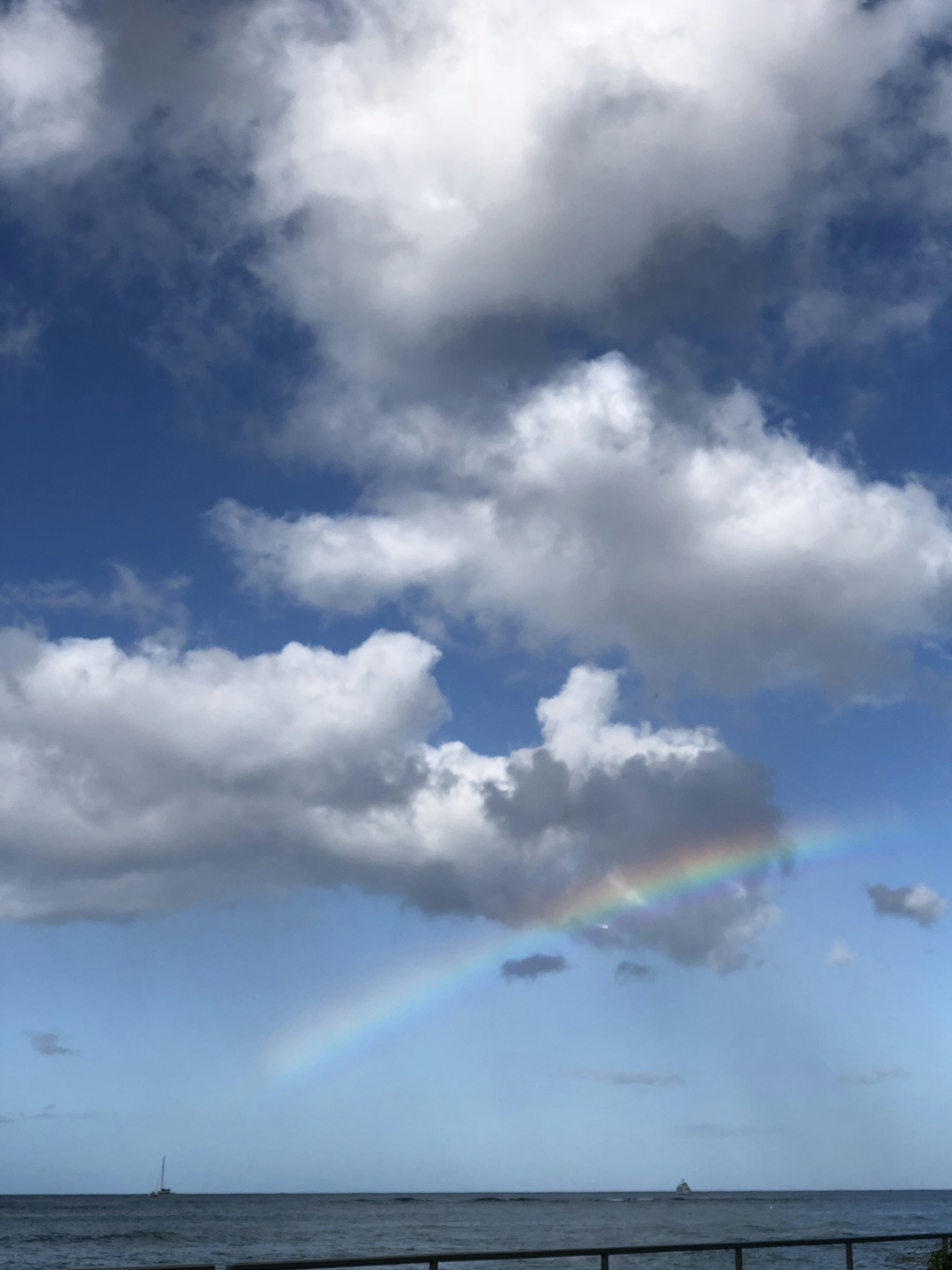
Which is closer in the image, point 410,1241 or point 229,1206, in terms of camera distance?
point 410,1241

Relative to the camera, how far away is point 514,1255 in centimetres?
1039

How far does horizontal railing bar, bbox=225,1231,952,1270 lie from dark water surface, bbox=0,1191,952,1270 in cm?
154

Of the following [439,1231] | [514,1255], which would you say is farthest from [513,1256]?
[439,1231]

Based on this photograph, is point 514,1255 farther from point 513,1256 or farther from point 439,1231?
point 439,1231

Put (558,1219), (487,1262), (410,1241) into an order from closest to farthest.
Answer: (487,1262) → (410,1241) → (558,1219)

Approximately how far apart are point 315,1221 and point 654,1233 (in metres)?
49.5

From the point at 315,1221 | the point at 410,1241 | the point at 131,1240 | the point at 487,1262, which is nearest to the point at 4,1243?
the point at 131,1240

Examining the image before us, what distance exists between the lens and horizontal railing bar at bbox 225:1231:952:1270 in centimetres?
743

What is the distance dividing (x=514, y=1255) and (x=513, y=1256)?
38cm

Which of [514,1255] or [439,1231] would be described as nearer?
[514,1255]

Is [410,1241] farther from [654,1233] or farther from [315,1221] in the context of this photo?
[315,1221]

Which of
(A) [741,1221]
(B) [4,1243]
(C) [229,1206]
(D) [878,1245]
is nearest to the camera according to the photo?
(D) [878,1245]

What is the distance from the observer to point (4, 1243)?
86500 millimetres

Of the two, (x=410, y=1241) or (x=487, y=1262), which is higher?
(x=487, y=1262)
